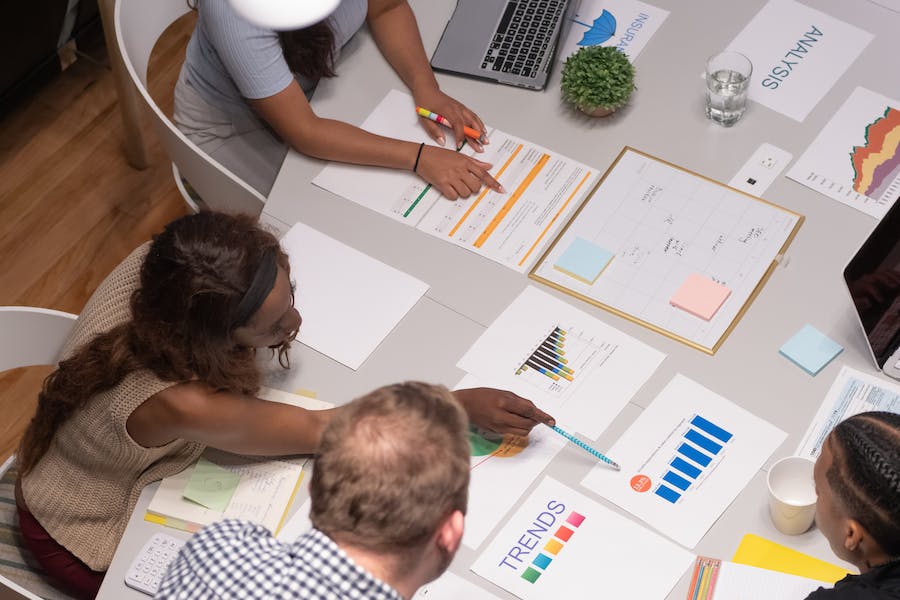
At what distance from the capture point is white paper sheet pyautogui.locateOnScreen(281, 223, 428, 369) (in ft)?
7.09

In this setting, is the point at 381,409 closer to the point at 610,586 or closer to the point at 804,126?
the point at 610,586

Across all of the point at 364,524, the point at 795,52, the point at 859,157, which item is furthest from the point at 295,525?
the point at 795,52

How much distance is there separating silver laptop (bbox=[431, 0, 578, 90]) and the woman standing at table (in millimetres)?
94

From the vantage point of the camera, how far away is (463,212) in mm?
2361

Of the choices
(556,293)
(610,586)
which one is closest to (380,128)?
(556,293)

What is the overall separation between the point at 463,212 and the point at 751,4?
36.3 inches

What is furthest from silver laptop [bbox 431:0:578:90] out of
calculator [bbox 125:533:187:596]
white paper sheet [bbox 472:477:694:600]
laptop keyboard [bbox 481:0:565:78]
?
calculator [bbox 125:533:187:596]

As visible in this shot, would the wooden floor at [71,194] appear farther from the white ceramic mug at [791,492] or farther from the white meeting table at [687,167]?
the white ceramic mug at [791,492]

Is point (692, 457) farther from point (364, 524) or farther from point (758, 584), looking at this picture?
point (364, 524)

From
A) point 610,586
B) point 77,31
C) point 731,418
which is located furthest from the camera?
point 77,31

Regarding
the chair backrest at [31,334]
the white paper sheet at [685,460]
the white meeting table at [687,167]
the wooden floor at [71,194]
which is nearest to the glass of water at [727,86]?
the white meeting table at [687,167]

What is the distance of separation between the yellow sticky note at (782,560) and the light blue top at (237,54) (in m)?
1.35

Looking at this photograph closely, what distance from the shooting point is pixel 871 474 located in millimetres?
1587

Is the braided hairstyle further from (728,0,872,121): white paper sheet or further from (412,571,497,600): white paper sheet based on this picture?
(728,0,872,121): white paper sheet
